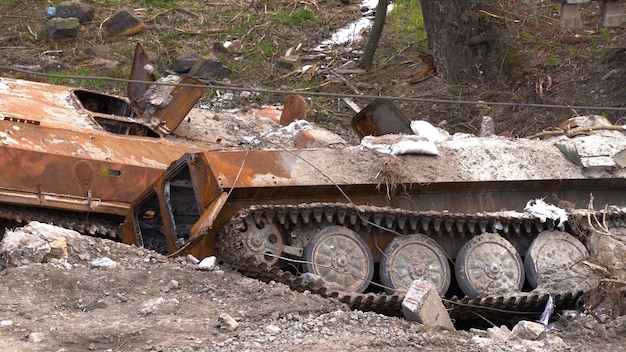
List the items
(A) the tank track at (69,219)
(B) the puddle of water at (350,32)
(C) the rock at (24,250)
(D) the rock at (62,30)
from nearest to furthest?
(C) the rock at (24,250)
(A) the tank track at (69,219)
(D) the rock at (62,30)
(B) the puddle of water at (350,32)

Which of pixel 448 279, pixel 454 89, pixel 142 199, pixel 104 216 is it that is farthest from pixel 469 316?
pixel 454 89

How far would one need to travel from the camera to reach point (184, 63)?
671 inches

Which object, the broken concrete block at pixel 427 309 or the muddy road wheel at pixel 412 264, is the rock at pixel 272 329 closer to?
the broken concrete block at pixel 427 309

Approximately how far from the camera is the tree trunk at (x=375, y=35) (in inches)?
649

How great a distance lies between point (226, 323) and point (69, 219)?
365cm

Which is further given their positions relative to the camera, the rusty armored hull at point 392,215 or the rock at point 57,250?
the rusty armored hull at point 392,215

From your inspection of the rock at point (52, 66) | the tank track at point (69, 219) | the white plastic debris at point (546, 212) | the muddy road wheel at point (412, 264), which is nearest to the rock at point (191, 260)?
the muddy road wheel at point (412, 264)

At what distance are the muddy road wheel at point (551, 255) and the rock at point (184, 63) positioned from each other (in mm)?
9416

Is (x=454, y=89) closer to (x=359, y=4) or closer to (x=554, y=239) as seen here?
(x=359, y=4)

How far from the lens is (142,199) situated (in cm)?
900

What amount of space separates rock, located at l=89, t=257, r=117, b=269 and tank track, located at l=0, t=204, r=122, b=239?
81.5 inches

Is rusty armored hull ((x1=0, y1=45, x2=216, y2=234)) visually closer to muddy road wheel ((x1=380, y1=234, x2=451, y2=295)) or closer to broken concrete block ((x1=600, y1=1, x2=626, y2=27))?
muddy road wheel ((x1=380, y1=234, x2=451, y2=295))

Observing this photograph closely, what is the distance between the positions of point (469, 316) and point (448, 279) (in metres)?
0.33

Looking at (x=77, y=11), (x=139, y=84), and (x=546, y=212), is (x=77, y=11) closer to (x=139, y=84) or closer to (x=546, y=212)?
(x=139, y=84)
